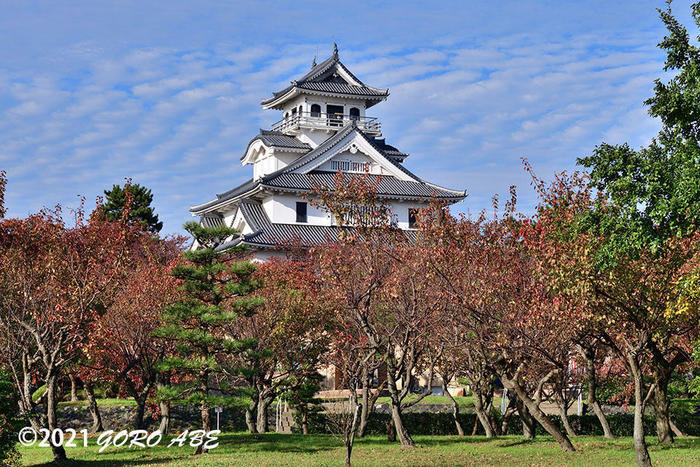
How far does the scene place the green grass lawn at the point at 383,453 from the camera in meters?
19.1

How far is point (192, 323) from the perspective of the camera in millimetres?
22109

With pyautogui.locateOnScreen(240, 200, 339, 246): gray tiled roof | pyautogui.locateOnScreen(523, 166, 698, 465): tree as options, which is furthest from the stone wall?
pyautogui.locateOnScreen(240, 200, 339, 246): gray tiled roof

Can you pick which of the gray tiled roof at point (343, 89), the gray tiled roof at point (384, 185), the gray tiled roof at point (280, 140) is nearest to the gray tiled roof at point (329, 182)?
the gray tiled roof at point (384, 185)

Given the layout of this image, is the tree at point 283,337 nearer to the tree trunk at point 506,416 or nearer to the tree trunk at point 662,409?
the tree trunk at point 506,416

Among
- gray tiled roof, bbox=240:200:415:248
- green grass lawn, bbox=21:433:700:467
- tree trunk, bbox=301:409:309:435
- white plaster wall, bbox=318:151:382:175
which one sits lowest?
green grass lawn, bbox=21:433:700:467

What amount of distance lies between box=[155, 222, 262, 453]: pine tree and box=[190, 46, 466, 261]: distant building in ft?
80.2

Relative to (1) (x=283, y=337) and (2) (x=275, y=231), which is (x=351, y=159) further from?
(1) (x=283, y=337)

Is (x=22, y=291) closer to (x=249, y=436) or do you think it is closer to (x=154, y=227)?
(x=249, y=436)

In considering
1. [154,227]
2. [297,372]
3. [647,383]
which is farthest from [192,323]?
[154,227]

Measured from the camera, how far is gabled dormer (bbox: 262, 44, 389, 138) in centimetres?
6025

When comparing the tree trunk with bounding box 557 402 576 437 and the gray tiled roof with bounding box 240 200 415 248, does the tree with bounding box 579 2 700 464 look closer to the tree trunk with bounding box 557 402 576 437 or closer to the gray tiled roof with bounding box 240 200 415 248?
the tree trunk with bounding box 557 402 576 437

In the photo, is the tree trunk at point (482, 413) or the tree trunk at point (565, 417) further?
the tree trunk at point (565, 417)

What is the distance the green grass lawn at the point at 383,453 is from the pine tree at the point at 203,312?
1.40 metres

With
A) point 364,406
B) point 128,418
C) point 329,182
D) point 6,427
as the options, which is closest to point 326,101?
point 329,182
